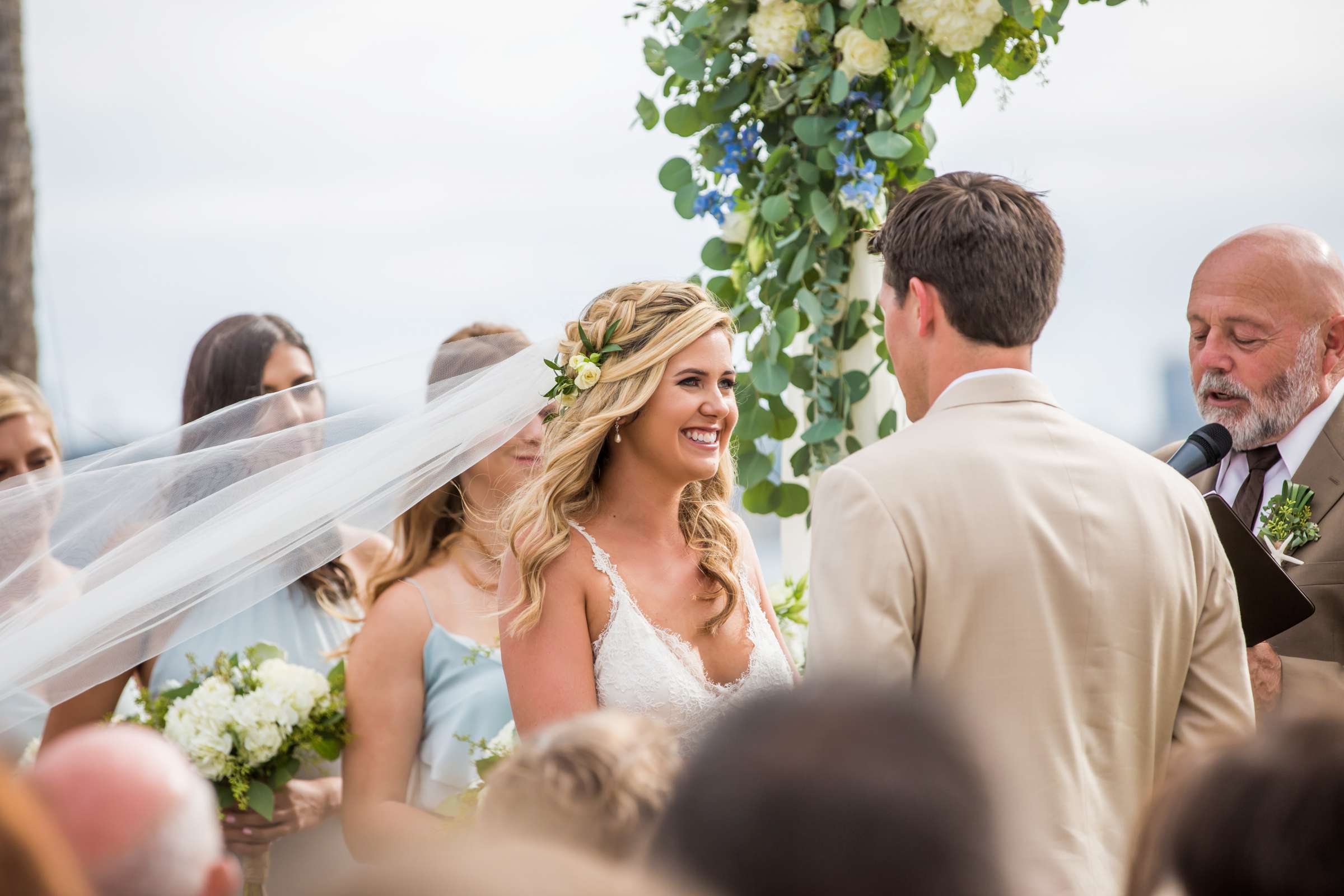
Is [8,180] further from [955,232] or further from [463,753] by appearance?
[955,232]

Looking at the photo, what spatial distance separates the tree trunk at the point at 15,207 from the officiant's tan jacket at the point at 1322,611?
4739 mm

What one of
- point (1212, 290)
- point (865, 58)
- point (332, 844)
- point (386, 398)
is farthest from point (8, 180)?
point (1212, 290)

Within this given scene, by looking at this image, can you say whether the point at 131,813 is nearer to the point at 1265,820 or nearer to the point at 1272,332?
the point at 1265,820

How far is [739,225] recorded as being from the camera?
11.7 ft

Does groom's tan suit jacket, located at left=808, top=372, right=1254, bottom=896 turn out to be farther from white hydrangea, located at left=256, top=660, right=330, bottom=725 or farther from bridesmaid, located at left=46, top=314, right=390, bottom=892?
bridesmaid, located at left=46, top=314, right=390, bottom=892

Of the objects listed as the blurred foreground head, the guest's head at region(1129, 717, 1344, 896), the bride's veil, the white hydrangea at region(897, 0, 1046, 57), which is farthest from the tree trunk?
the guest's head at region(1129, 717, 1344, 896)

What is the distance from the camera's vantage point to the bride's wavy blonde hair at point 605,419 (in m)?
2.86

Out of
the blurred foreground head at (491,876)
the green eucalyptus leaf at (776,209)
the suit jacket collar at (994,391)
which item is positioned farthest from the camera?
the green eucalyptus leaf at (776,209)

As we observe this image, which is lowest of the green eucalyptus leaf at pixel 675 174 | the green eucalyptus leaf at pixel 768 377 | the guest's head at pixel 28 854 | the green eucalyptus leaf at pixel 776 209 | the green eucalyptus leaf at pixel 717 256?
the green eucalyptus leaf at pixel 768 377

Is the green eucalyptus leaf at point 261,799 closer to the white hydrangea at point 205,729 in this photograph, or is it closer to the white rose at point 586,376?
the white hydrangea at point 205,729

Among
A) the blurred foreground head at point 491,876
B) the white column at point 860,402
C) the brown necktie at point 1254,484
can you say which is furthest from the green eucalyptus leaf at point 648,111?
the blurred foreground head at point 491,876

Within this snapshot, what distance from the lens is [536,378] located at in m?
3.21

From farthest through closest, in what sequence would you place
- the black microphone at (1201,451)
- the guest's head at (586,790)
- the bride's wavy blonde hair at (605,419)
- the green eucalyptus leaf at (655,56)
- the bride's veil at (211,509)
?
1. the green eucalyptus leaf at (655,56)
2. the black microphone at (1201,451)
3. the bride's wavy blonde hair at (605,419)
4. the bride's veil at (211,509)
5. the guest's head at (586,790)

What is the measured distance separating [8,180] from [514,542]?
3.41m
